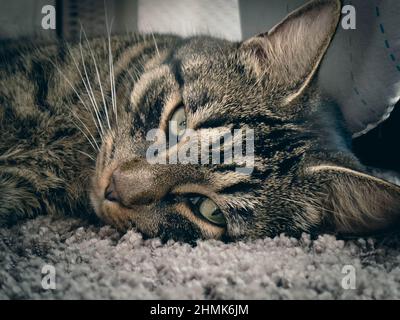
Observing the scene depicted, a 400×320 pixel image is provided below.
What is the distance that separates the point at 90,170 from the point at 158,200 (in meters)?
0.22

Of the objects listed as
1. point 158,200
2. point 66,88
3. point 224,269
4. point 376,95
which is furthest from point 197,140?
point 376,95

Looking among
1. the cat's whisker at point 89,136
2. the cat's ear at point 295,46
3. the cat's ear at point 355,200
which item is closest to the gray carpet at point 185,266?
the cat's ear at point 355,200

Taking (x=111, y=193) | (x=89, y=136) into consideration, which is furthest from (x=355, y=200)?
(x=89, y=136)

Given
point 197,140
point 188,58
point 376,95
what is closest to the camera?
point 197,140

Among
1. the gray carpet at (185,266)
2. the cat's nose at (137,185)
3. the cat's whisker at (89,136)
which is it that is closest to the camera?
the gray carpet at (185,266)

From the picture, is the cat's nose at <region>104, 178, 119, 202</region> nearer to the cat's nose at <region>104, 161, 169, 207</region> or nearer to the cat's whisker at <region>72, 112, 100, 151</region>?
the cat's nose at <region>104, 161, 169, 207</region>

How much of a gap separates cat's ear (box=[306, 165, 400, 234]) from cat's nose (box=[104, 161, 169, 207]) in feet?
1.02

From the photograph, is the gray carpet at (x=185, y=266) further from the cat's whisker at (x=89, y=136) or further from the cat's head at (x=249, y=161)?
the cat's whisker at (x=89, y=136)

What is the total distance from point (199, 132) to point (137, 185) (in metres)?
0.16

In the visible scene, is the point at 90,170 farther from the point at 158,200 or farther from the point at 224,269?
the point at 224,269

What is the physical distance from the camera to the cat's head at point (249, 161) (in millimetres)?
780

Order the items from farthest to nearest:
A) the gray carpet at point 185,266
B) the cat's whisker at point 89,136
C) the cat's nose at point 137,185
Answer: the cat's whisker at point 89,136, the cat's nose at point 137,185, the gray carpet at point 185,266

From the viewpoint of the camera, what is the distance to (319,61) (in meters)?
0.80

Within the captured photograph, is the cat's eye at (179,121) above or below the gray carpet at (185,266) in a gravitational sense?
above
